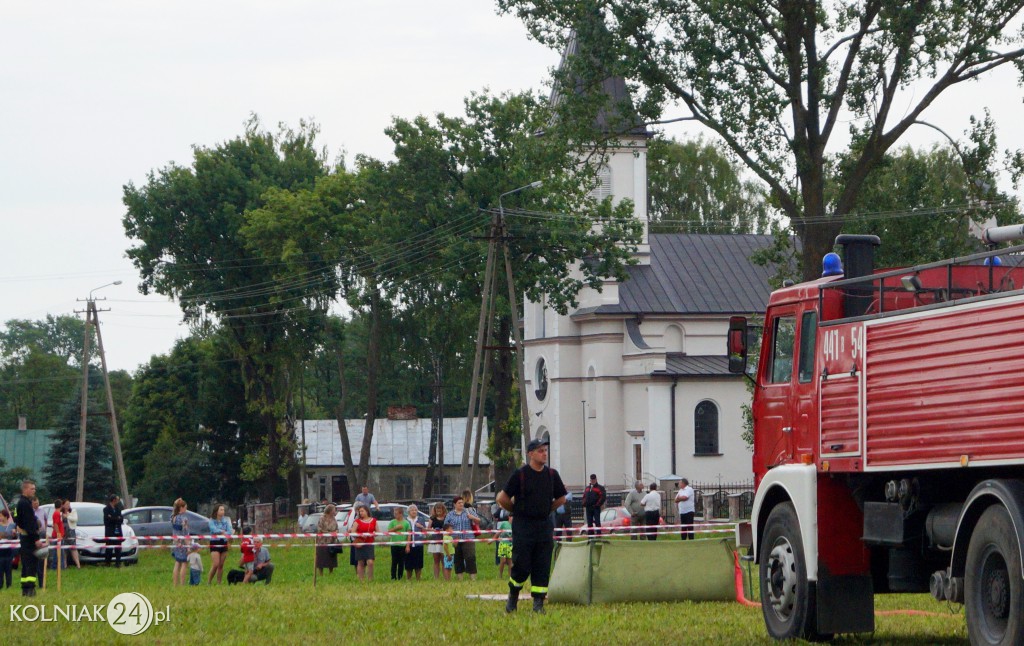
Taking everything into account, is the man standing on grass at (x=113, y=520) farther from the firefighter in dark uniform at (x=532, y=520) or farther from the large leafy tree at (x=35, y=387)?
the large leafy tree at (x=35, y=387)

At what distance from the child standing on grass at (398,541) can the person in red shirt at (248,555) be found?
2388mm

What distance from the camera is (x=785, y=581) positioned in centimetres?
1291

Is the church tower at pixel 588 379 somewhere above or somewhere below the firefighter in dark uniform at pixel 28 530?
above

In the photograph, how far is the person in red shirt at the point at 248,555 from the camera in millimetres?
25922

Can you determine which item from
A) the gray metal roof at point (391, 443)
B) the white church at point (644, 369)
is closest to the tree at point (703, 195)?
the white church at point (644, 369)

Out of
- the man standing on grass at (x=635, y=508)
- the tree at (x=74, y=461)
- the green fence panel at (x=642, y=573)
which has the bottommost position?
the green fence panel at (x=642, y=573)

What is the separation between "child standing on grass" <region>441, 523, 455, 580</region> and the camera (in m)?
26.3

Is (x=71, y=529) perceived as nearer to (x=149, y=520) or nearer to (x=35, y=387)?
(x=149, y=520)

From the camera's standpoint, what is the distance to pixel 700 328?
6981cm

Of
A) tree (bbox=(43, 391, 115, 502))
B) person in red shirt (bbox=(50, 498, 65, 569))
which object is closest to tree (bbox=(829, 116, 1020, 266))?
person in red shirt (bbox=(50, 498, 65, 569))

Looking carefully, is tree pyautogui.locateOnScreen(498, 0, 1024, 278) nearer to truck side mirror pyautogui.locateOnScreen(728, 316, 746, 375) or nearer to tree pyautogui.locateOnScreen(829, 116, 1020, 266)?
tree pyautogui.locateOnScreen(829, 116, 1020, 266)

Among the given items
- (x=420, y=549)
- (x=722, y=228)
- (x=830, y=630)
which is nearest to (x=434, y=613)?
(x=830, y=630)

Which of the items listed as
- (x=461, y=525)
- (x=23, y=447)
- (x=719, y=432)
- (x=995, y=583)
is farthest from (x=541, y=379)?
(x=995, y=583)

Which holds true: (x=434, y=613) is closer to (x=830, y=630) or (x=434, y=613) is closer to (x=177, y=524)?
(x=830, y=630)
